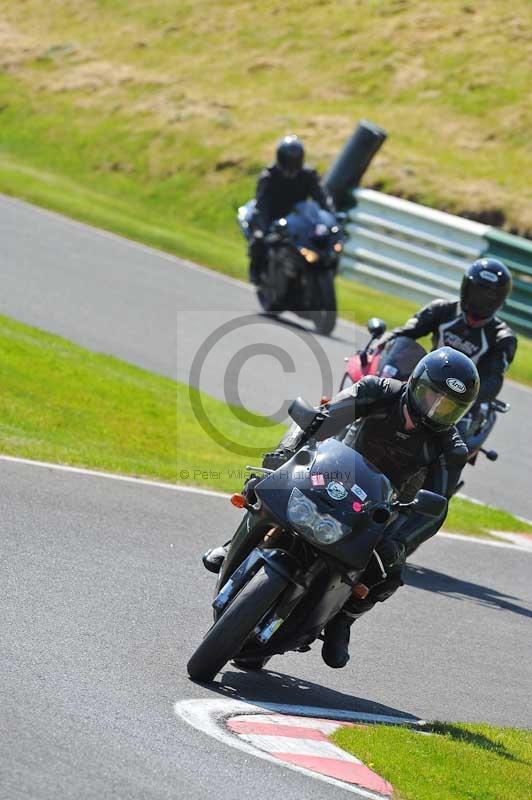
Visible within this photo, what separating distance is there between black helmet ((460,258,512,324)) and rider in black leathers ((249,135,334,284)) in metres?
8.19

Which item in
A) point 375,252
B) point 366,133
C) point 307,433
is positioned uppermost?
point 307,433

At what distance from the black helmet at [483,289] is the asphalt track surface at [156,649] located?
1.84m

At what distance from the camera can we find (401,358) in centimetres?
925

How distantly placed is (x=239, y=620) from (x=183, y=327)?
33.8 feet

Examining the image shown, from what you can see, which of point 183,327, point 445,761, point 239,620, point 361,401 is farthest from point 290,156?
point 445,761

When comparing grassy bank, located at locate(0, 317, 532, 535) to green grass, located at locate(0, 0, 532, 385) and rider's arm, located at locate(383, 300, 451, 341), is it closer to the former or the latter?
rider's arm, located at locate(383, 300, 451, 341)

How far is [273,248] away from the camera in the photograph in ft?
59.4

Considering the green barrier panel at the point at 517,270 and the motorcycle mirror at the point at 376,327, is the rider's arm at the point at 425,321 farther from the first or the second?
the green barrier panel at the point at 517,270

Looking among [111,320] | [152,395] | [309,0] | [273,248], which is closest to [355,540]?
[152,395]

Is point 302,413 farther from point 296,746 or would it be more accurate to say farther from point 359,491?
point 296,746

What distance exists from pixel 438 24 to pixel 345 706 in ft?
95.3

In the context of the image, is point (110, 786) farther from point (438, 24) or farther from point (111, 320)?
point (438, 24)

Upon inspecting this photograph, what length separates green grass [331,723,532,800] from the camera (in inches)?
214

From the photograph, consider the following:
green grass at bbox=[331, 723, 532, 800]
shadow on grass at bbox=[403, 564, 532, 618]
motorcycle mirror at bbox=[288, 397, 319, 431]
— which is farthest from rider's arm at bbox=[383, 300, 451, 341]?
green grass at bbox=[331, 723, 532, 800]
